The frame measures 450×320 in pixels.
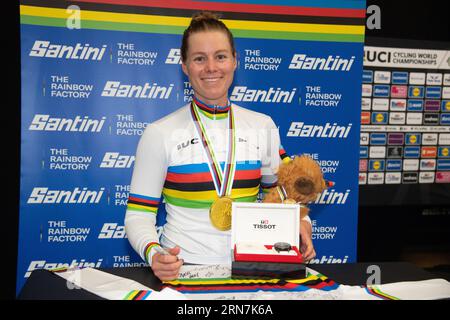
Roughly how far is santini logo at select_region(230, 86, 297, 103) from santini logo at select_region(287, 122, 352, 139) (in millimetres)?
231

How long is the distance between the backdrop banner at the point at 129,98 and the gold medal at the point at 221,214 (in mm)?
1367

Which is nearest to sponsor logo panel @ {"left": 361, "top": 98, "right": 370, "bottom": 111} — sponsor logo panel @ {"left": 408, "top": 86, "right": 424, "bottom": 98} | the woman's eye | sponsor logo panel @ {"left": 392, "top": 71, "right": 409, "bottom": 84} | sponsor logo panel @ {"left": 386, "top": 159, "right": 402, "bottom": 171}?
sponsor logo panel @ {"left": 392, "top": 71, "right": 409, "bottom": 84}

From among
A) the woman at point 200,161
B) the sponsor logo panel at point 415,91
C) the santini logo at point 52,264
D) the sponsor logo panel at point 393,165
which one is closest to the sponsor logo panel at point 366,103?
the sponsor logo panel at point 415,91

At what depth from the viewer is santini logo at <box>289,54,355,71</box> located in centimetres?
321

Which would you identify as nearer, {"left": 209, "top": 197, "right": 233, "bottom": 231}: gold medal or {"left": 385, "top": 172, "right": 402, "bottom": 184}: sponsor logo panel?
{"left": 209, "top": 197, "right": 233, "bottom": 231}: gold medal

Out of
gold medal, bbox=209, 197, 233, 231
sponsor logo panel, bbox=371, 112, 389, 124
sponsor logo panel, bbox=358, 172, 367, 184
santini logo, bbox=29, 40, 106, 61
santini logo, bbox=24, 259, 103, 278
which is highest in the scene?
santini logo, bbox=29, 40, 106, 61

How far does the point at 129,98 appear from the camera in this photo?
10.0ft

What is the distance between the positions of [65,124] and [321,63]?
6.83 ft

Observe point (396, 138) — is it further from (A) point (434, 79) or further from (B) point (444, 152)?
(A) point (434, 79)

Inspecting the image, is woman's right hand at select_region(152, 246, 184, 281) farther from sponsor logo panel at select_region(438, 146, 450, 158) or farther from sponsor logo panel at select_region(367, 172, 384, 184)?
sponsor logo panel at select_region(438, 146, 450, 158)

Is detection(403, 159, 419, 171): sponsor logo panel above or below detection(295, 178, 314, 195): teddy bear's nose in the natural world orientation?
above

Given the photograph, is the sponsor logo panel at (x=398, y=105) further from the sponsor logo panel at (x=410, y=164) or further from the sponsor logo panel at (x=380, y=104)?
the sponsor logo panel at (x=410, y=164)

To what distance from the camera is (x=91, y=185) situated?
301 cm

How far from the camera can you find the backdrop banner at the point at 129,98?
2.90 m
